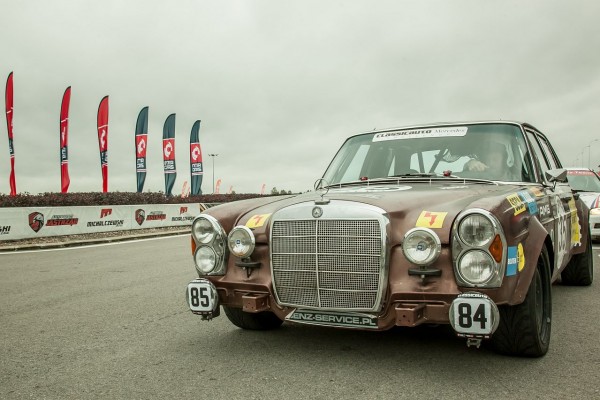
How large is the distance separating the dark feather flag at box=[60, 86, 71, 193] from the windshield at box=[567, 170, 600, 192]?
20942 millimetres

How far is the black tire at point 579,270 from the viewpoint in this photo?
6465 mm

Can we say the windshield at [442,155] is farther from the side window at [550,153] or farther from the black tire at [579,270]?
the black tire at [579,270]

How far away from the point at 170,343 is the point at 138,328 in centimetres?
67

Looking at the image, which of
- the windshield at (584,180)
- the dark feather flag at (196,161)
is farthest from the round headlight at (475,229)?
the dark feather flag at (196,161)

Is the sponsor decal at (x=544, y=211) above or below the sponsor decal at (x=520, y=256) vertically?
above

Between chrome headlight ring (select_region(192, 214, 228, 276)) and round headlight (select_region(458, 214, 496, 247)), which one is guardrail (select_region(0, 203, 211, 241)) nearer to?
chrome headlight ring (select_region(192, 214, 228, 276))

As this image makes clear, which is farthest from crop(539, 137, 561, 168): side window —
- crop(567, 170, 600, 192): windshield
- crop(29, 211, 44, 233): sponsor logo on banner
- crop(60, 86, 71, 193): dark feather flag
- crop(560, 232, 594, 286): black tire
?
crop(60, 86, 71, 193): dark feather flag

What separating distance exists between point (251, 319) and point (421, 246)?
1.77m

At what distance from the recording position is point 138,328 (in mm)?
4754

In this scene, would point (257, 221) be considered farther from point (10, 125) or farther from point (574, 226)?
point (10, 125)

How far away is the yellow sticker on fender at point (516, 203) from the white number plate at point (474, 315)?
718mm

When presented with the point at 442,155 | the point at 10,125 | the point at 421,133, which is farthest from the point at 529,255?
the point at 10,125

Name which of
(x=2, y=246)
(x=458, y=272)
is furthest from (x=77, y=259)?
(x=458, y=272)

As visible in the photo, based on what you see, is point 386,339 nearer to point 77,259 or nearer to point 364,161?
point 364,161
